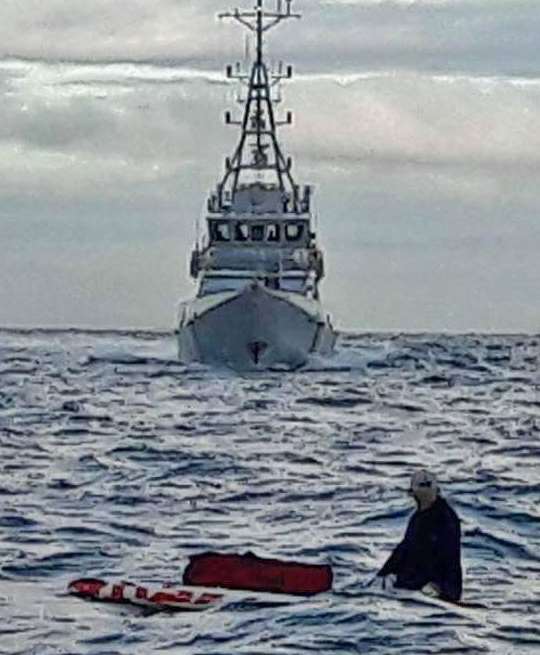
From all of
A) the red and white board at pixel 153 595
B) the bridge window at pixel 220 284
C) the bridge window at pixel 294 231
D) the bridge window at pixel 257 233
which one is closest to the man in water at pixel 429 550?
the red and white board at pixel 153 595

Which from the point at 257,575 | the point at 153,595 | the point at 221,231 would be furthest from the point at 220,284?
the point at 153,595

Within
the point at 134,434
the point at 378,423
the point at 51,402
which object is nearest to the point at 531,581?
the point at 134,434

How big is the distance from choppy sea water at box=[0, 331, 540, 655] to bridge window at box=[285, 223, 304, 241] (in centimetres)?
1788

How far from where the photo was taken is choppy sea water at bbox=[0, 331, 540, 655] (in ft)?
64.4

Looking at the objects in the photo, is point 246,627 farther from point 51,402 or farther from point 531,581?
point 51,402

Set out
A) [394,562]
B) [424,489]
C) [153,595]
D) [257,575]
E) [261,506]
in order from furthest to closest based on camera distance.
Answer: [261,506]
[257,575]
[153,595]
[394,562]
[424,489]

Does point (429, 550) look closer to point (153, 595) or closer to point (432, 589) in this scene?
point (432, 589)

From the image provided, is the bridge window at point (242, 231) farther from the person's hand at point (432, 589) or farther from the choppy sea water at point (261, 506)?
the person's hand at point (432, 589)

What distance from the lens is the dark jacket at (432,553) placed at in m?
20.2

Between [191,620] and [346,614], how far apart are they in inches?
60.9

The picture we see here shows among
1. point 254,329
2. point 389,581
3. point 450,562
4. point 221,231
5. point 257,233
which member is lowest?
point 389,581

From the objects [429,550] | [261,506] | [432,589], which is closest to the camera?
[429,550]

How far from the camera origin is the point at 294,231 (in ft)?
282

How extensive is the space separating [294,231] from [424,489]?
66055mm
